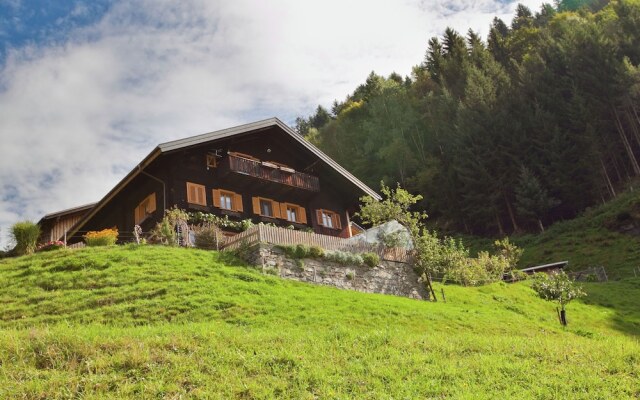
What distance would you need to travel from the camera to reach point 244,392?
1073 cm

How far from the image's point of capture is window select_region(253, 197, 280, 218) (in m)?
34.0

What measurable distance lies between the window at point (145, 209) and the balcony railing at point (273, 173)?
476 cm

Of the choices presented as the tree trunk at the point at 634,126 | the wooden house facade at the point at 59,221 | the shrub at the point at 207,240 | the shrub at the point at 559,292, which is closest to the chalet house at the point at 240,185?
the wooden house facade at the point at 59,221

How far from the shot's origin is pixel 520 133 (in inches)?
2197

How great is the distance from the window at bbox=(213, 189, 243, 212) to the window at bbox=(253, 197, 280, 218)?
38.3 inches

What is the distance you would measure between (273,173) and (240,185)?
6.55 ft

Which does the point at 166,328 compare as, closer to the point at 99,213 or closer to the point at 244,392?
the point at 244,392

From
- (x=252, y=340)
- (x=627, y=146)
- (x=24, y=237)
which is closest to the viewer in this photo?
(x=252, y=340)

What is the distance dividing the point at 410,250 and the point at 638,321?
9940 mm

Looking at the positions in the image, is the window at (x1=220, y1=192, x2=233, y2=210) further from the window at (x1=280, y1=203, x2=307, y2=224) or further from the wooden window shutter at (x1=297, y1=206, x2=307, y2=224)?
the wooden window shutter at (x1=297, y1=206, x2=307, y2=224)

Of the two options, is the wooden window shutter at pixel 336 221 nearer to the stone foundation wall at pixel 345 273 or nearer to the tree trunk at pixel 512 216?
the stone foundation wall at pixel 345 273

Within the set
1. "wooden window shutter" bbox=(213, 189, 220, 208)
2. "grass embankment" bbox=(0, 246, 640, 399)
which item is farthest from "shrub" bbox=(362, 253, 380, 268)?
"wooden window shutter" bbox=(213, 189, 220, 208)

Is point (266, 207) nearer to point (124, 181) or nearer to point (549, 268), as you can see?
point (124, 181)

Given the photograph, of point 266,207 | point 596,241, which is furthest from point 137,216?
point 596,241
